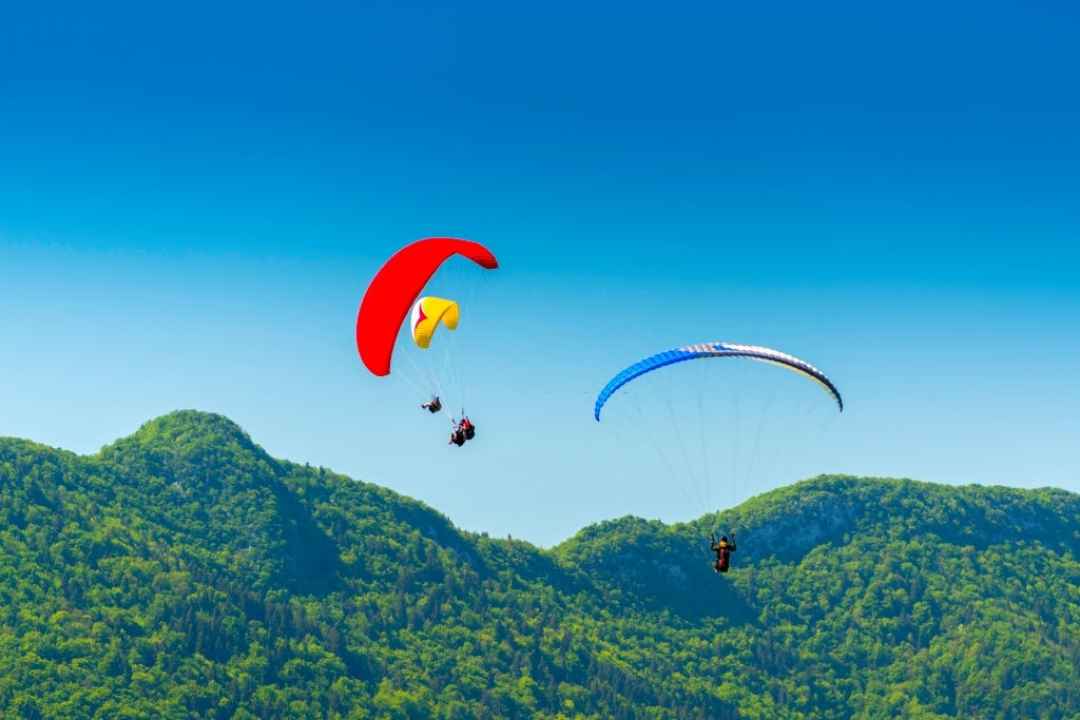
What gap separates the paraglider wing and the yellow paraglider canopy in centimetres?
1084

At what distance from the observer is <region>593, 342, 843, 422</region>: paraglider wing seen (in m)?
66.8

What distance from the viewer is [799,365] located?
219 ft

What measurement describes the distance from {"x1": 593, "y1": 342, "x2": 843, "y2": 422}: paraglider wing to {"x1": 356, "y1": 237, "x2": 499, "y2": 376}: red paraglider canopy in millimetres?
10165

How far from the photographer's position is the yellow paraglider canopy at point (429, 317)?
75.1m

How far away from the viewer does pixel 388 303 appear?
240 feet

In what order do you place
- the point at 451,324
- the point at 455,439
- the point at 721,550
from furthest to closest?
the point at 451,324 → the point at 455,439 → the point at 721,550

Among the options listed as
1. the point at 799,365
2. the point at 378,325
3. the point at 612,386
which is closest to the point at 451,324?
the point at 378,325

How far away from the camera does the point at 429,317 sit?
75438 mm

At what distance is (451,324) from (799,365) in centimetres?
1851

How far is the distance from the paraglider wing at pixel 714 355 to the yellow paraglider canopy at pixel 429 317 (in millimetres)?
10838

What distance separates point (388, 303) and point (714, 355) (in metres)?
16.7

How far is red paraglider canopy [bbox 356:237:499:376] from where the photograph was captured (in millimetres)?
73000

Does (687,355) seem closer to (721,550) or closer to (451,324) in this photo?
(721,550)

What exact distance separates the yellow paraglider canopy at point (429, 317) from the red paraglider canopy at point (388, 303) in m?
2.00
